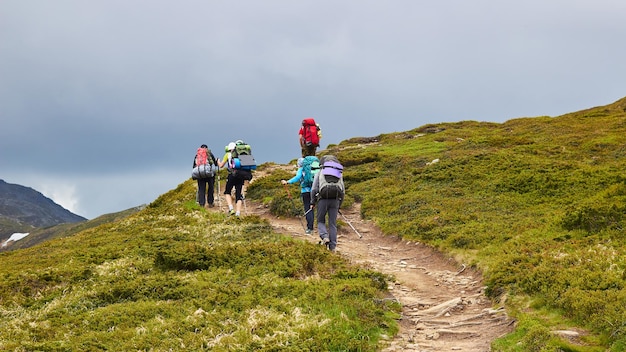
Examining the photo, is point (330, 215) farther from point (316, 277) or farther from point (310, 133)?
point (310, 133)

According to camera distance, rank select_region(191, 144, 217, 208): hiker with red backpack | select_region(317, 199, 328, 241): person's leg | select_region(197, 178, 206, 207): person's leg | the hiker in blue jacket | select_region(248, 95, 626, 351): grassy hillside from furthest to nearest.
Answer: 1. select_region(197, 178, 206, 207): person's leg
2. select_region(191, 144, 217, 208): hiker with red backpack
3. the hiker in blue jacket
4. select_region(317, 199, 328, 241): person's leg
5. select_region(248, 95, 626, 351): grassy hillside

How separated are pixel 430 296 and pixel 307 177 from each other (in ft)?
26.3

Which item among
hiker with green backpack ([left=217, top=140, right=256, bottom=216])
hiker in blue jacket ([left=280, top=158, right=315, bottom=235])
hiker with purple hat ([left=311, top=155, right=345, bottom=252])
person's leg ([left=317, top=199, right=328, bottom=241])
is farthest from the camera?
hiker with green backpack ([left=217, top=140, right=256, bottom=216])

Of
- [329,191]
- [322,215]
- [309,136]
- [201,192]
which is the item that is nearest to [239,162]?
[309,136]

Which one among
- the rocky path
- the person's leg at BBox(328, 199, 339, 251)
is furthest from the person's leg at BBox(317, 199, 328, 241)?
the rocky path

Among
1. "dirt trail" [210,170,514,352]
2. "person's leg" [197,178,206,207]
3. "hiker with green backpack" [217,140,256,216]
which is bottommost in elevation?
"dirt trail" [210,170,514,352]

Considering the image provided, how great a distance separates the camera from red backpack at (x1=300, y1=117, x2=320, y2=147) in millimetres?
21094

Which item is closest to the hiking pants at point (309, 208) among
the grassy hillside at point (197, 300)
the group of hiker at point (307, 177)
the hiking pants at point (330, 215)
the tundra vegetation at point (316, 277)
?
the group of hiker at point (307, 177)

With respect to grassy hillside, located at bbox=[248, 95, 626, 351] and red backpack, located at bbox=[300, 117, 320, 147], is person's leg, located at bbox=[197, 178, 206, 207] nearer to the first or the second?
grassy hillside, located at bbox=[248, 95, 626, 351]

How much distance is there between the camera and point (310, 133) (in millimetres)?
21266

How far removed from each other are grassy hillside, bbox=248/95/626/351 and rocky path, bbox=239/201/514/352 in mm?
455

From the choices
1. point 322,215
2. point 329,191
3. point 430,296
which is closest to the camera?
point 430,296

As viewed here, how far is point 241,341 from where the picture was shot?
8.46m

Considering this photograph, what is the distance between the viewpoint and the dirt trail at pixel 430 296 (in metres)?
9.39
